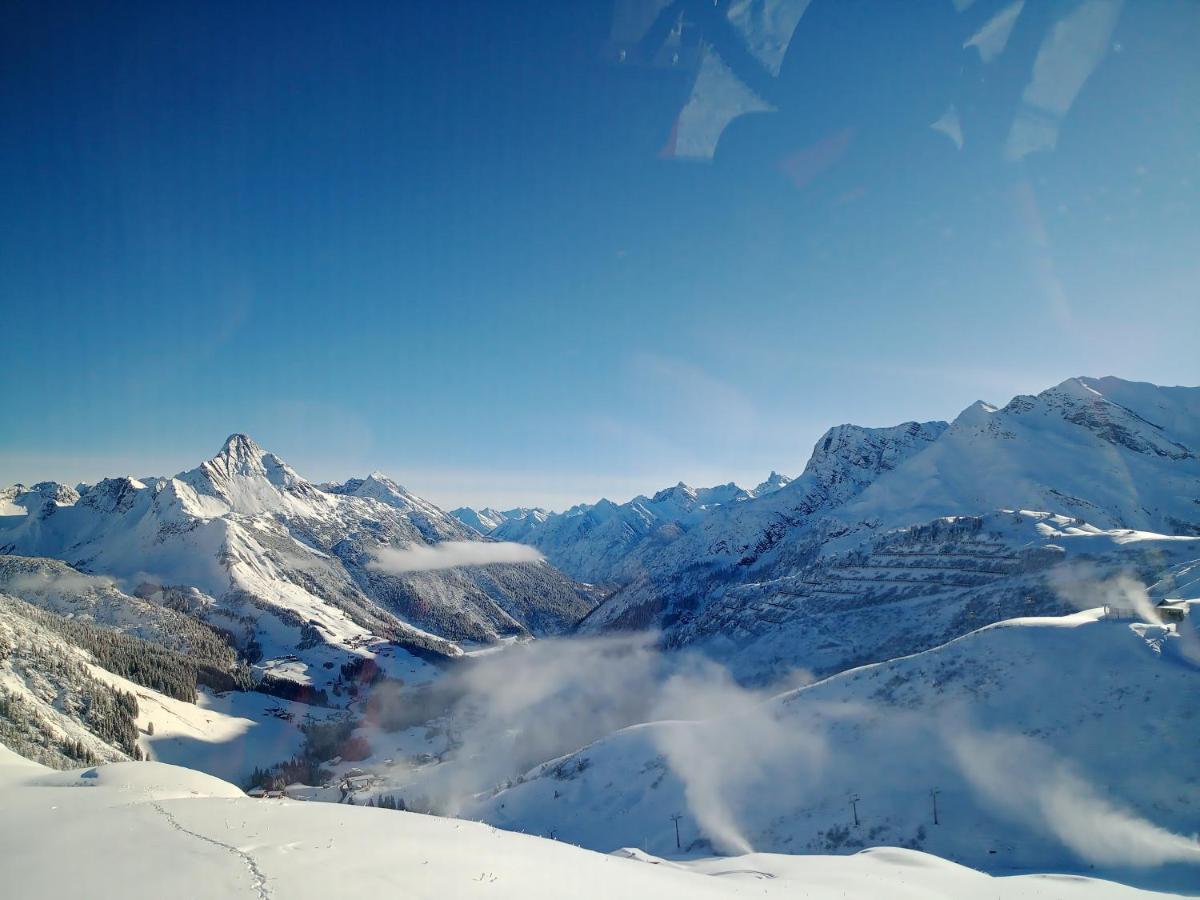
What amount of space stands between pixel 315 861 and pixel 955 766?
5176cm

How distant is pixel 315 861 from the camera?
2059 cm

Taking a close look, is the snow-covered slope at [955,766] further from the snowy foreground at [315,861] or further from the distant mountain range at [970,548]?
the distant mountain range at [970,548]

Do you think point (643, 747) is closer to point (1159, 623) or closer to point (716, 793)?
point (716, 793)

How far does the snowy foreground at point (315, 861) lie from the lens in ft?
61.1

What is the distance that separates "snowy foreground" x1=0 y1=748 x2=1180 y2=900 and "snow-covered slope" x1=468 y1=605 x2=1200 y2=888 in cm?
788

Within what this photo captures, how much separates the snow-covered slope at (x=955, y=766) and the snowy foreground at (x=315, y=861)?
7876 mm

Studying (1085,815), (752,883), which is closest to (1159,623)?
(1085,815)

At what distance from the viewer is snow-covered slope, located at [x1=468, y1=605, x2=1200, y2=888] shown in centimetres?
4019

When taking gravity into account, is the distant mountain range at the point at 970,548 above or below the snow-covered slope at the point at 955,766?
above

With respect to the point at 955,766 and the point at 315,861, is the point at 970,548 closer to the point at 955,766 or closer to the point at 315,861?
the point at 955,766

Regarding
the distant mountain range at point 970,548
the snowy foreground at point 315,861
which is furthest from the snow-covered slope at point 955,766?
the distant mountain range at point 970,548

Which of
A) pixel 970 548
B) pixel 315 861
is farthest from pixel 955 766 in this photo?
pixel 970 548

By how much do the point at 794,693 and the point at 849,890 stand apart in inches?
1686

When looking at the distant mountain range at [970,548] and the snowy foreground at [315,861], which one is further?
the distant mountain range at [970,548]
